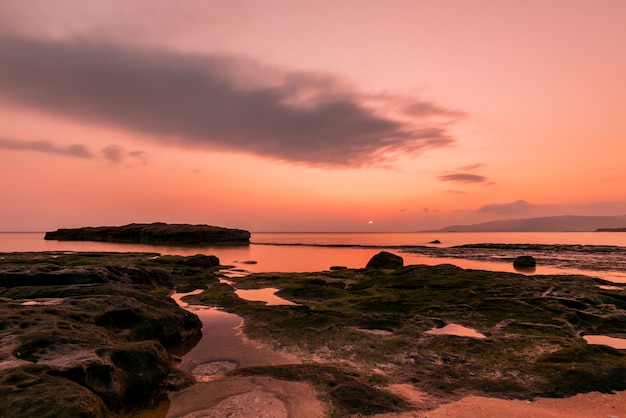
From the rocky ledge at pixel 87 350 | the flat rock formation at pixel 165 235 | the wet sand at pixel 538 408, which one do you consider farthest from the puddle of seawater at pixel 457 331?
the flat rock formation at pixel 165 235

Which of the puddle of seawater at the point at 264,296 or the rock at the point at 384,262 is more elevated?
the rock at the point at 384,262

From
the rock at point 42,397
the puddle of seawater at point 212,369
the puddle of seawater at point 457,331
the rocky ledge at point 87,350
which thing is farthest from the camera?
the puddle of seawater at point 457,331

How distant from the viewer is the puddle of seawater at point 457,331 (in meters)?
15.0

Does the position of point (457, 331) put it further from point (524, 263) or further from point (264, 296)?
point (524, 263)

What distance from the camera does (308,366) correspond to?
11.1 m

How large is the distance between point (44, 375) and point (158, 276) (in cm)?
2149

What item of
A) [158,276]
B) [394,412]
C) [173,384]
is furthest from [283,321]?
[158,276]

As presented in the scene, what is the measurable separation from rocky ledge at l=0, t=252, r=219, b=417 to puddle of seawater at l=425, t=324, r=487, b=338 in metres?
10.9

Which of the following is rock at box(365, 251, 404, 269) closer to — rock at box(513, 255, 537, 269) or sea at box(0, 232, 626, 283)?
sea at box(0, 232, 626, 283)

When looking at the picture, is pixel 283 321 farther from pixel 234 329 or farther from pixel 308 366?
pixel 308 366

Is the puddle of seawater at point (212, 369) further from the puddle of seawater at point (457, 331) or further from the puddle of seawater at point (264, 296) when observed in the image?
the puddle of seawater at point (264, 296)

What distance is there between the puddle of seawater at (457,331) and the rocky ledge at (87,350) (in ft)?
35.8

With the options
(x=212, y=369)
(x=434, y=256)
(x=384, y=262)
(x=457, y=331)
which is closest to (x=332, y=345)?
(x=212, y=369)

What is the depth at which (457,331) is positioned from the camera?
1568 cm
